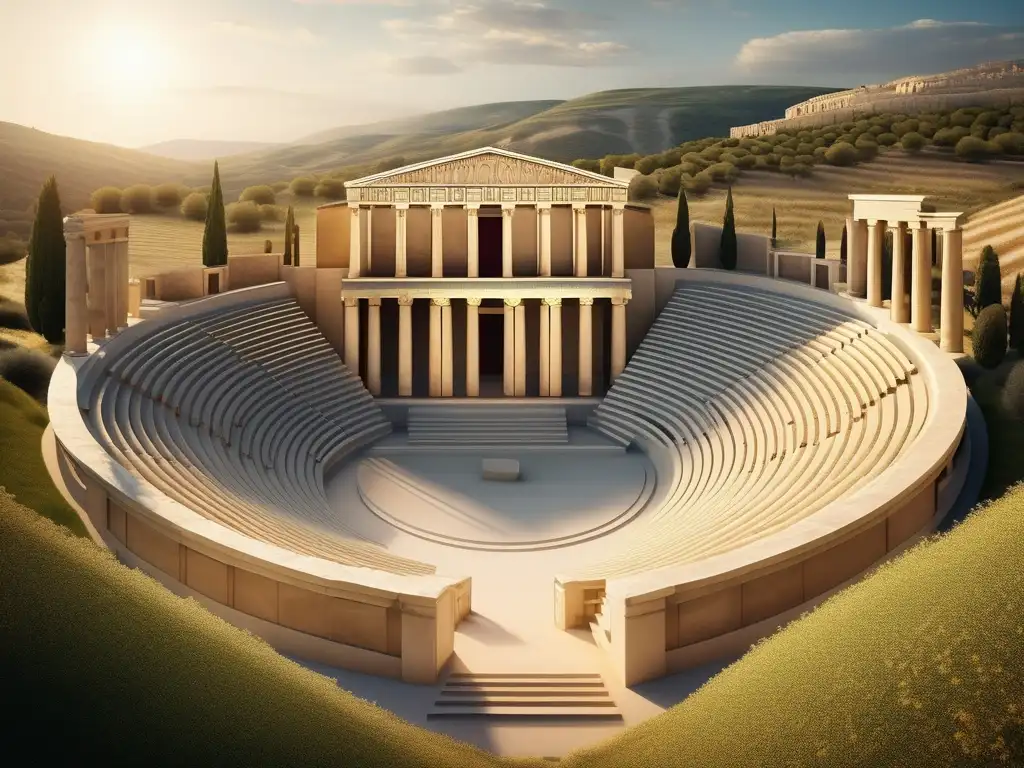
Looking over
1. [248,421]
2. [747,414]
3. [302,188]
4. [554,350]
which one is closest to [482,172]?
[554,350]

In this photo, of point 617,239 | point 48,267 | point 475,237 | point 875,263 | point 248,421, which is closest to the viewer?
point 248,421

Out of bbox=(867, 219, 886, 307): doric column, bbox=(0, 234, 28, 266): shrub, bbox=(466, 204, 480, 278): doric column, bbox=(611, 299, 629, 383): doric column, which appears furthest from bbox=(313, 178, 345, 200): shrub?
bbox=(867, 219, 886, 307): doric column

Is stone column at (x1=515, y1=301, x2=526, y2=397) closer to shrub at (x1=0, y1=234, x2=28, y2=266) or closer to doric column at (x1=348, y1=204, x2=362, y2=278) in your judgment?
doric column at (x1=348, y1=204, x2=362, y2=278)

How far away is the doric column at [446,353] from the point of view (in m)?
37.2

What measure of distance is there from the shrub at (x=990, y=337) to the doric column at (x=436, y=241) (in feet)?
59.3

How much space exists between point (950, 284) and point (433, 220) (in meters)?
17.3

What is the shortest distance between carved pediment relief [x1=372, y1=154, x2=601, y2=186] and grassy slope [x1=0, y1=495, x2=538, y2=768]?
26869 millimetres

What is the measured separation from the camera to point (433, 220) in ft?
122

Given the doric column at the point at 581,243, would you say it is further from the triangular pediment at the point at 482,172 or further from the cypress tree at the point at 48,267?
the cypress tree at the point at 48,267

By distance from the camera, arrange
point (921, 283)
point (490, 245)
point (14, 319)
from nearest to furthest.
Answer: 1. point (921, 283)
2. point (14, 319)
3. point (490, 245)

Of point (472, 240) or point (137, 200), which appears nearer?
point (472, 240)

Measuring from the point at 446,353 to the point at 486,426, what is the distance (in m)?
3.77

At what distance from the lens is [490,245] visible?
40.7 m

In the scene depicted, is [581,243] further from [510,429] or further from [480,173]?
[510,429]
